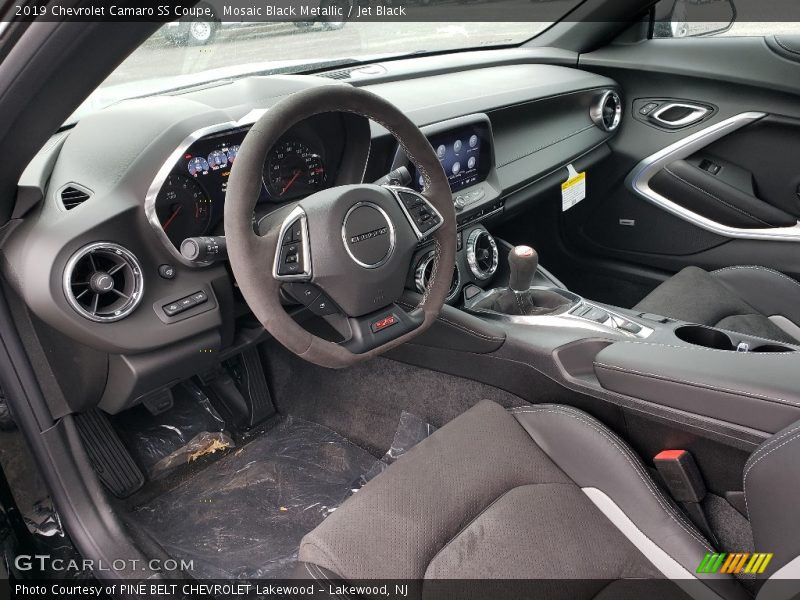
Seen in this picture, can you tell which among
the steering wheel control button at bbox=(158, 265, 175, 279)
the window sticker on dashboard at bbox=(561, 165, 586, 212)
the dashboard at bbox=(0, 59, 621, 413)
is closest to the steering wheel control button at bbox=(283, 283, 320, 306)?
the dashboard at bbox=(0, 59, 621, 413)

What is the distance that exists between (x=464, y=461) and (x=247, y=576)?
0.71 meters

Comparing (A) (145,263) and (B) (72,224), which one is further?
(A) (145,263)

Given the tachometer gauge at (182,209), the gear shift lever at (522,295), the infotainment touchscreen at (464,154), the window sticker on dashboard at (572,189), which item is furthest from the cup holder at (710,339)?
the tachometer gauge at (182,209)

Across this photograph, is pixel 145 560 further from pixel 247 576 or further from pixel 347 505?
pixel 347 505

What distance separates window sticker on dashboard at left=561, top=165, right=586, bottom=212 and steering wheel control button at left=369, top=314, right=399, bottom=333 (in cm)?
138

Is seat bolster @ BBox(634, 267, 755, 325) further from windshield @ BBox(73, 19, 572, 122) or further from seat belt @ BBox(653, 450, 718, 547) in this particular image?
windshield @ BBox(73, 19, 572, 122)

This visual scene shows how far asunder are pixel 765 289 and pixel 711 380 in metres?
1.09

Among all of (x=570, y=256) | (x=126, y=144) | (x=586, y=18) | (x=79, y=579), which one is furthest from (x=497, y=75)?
(x=79, y=579)

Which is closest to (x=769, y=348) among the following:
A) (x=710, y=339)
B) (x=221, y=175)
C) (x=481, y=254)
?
(x=710, y=339)

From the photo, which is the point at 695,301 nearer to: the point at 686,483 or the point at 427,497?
the point at 686,483

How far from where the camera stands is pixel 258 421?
214 cm

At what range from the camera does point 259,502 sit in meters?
1.88

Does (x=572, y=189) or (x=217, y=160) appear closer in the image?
(x=217, y=160)

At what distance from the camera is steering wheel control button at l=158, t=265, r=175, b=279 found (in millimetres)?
1351
